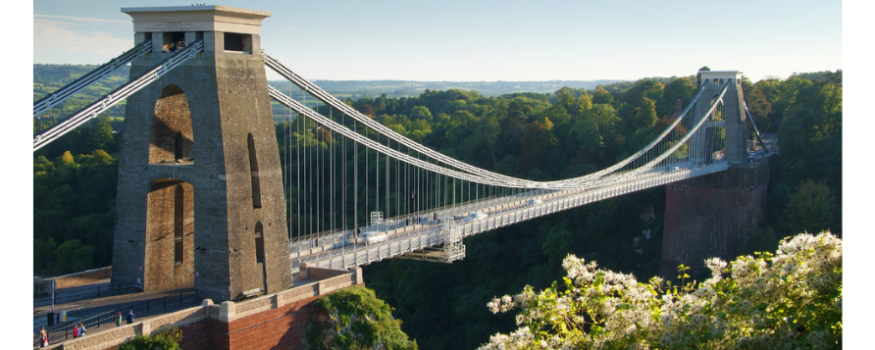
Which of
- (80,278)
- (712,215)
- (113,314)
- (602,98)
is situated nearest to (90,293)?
(80,278)

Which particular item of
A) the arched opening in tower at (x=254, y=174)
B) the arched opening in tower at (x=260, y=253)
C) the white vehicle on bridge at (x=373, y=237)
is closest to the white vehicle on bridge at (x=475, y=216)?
the white vehicle on bridge at (x=373, y=237)

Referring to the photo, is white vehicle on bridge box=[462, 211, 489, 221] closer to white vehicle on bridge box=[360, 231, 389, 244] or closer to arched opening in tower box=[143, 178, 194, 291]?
white vehicle on bridge box=[360, 231, 389, 244]

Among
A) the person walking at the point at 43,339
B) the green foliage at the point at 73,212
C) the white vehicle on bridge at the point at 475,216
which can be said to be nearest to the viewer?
the person walking at the point at 43,339

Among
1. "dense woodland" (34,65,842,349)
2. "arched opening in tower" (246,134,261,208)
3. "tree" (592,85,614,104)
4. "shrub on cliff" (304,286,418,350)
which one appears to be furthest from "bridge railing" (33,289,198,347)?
"tree" (592,85,614,104)

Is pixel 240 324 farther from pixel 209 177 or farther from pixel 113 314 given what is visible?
pixel 209 177

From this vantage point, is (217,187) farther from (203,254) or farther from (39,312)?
(39,312)

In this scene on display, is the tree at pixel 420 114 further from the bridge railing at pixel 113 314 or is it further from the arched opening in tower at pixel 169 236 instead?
the bridge railing at pixel 113 314
